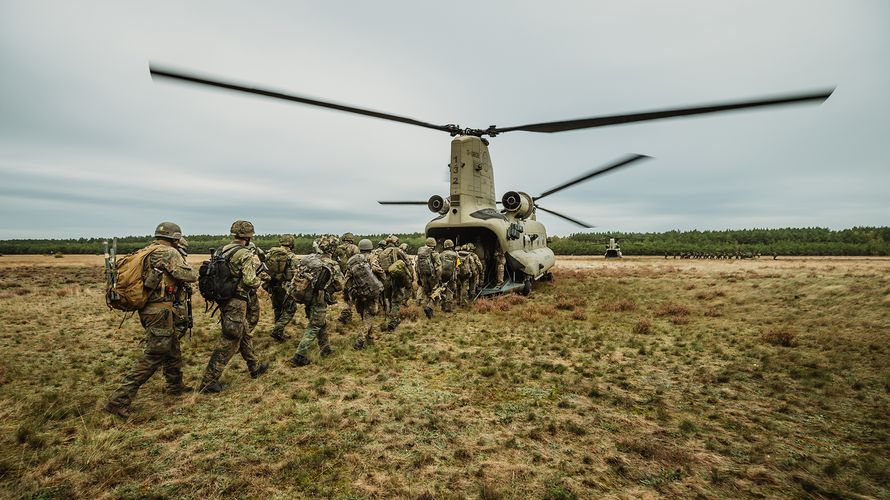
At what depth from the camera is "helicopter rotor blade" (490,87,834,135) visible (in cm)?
461

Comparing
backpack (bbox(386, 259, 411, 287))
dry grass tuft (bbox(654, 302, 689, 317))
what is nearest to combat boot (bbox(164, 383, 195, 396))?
backpack (bbox(386, 259, 411, 287))

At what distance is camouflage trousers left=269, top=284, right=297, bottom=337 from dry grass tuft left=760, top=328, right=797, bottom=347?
10719 mm

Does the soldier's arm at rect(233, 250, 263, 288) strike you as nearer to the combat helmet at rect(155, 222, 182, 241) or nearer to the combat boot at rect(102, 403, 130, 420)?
the combat helmet at rect(155, 222, 182, 241)

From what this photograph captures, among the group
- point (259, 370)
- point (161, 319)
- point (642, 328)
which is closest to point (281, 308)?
point (259, 370)

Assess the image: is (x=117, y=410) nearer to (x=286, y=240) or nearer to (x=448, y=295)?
(x=286, y=240)

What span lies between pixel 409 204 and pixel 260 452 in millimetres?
15264

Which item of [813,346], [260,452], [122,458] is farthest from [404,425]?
[813,346]

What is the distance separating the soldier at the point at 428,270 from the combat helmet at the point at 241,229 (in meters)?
5.49

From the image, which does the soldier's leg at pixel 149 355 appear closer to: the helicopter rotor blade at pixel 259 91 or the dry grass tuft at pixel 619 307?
the helicopter rotor blade at pixel 259 91

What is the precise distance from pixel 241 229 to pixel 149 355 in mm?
2179

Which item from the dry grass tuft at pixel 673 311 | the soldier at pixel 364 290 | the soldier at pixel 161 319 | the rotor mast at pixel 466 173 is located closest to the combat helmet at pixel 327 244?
the soldier at pixel 364 290

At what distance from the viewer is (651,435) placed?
441 centimetres

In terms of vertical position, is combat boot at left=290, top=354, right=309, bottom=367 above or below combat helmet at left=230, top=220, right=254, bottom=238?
below

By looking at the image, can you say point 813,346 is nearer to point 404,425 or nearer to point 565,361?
point 565,361
